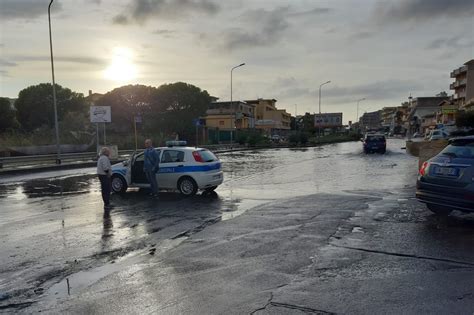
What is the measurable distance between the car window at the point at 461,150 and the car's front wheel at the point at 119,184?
925 cm

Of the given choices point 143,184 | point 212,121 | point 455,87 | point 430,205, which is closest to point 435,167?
point 430,205

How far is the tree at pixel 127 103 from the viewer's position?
212 feet

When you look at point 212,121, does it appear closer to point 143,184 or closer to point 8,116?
point 8,116

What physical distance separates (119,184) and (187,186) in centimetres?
245

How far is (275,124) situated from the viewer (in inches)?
4205

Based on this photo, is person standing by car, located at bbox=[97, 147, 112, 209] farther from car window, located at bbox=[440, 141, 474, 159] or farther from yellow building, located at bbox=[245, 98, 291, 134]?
yellow building, located at bbox=[245, 98, 291, 134]

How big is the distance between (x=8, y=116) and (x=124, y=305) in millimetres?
58013

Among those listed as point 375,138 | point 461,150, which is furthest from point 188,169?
point 375,138

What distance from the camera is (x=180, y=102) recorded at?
213 ft

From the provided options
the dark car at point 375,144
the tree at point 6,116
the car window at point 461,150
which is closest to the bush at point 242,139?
the dark car at point 375,144

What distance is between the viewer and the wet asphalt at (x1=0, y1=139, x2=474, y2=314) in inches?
171

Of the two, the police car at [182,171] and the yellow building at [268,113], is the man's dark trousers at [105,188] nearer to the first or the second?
the police car at [182,171]

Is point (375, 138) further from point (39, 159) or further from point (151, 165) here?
point (151, 165)

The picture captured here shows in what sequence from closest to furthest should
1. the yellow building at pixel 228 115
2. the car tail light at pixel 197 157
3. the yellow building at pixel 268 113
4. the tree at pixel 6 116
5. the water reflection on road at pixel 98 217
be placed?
the water reflection on road at pixel 98 217 → the car tail light at pixel 197 157 → the tree at pixel 6 116 → the yellow building at pixel 228 115 → the yellow building at pixel 268 113
